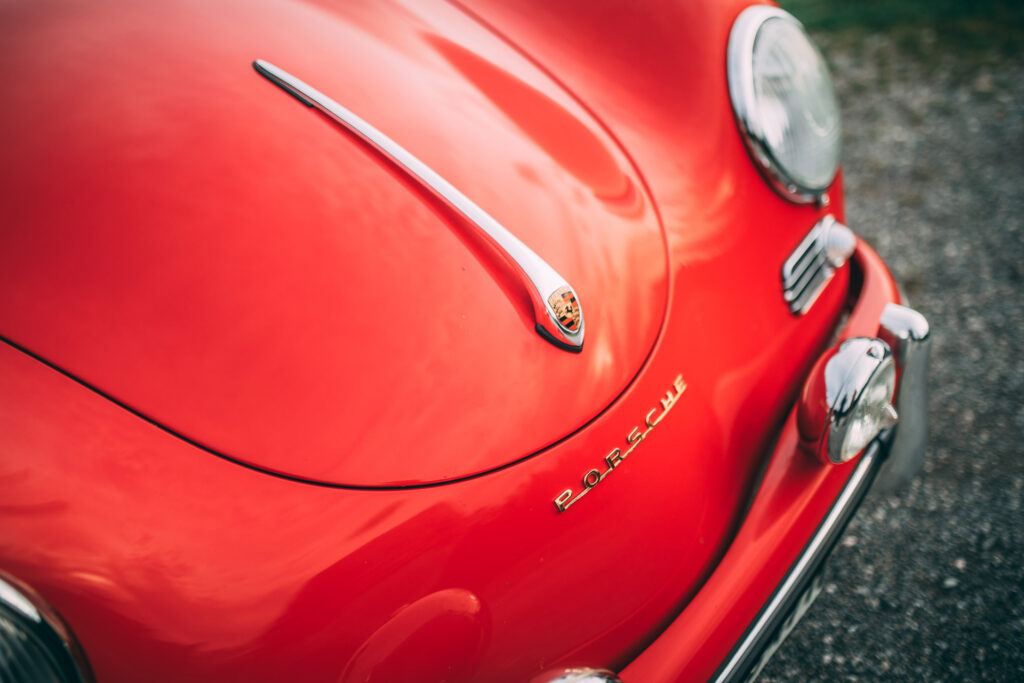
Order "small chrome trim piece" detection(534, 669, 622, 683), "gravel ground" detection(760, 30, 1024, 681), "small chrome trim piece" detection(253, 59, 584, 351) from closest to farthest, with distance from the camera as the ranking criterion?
"small chrome trim piece" detection(534, 669, 622, 683) < "small chrome trim piece" detection(253, 59, 584, 351) < "gravel ground" detection(760, 30, 1024, 681)

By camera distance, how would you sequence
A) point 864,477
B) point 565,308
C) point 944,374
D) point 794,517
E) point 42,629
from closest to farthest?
point 42,629 < point 565,308 < point 794,517 < point 864,477 < point 944,374

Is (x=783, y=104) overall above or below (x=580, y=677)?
above

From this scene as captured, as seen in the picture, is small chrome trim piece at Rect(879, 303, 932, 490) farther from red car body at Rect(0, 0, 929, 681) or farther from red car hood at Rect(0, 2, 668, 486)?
red car hood at Rect(0, 2, 668, 486)

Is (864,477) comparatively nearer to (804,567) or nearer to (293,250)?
(804,567)

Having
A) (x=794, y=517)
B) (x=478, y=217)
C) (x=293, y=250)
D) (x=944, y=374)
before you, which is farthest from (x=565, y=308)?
(x=944, y=374)

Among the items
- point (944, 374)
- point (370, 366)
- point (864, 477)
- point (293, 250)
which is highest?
point (293, 250)

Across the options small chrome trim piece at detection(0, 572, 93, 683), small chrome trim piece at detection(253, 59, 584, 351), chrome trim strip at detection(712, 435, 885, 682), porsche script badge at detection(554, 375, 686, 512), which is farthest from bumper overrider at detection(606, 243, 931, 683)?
small chrome trim piece at detection(0, 572, 93, 683)

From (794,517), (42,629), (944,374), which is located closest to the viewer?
(42,629)

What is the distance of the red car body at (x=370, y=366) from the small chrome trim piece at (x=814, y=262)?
0.15 ft

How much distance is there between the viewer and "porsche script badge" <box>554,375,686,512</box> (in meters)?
1.00

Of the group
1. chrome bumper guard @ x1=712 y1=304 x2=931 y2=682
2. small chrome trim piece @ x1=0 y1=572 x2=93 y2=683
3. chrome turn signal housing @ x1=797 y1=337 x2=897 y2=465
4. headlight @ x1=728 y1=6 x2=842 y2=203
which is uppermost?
small chrome trim piece @ x1=0 y1=572 x2=93 y2=683

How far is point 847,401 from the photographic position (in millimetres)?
1158

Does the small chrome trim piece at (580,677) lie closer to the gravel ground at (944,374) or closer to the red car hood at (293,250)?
the red car hood at (293,250)

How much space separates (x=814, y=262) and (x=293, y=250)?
919 mm
